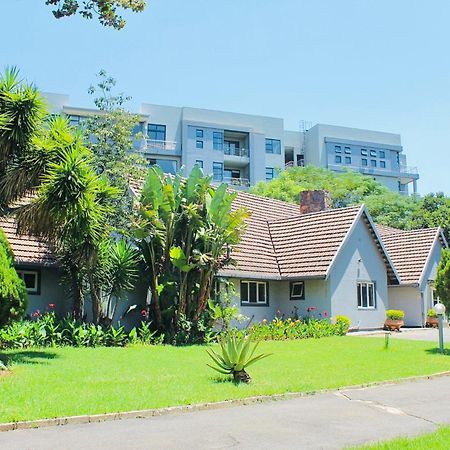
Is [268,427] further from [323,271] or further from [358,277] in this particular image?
[358,277]

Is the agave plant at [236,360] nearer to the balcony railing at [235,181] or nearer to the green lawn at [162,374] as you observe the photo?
the green lawn at [162,374]

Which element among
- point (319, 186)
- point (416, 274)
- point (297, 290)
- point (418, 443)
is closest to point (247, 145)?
point (319, 186)

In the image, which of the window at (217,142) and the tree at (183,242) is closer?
the tree at (183,242)

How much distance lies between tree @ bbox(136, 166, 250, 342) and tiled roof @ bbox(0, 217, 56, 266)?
329 centimetres

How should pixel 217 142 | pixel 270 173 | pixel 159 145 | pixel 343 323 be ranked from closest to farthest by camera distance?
pixel 343 323, pixel 159 145, pixel 217 142, pixel 270 173

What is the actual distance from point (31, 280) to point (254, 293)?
10.1 metres

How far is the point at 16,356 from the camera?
15844 millimetres

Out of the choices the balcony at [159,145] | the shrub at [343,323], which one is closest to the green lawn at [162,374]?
the shrub at [343,323]

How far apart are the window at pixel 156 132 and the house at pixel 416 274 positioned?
4099cm

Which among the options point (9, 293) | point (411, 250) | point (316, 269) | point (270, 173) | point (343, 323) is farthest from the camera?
point (270, 173)

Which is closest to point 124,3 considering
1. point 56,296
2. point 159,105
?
point 56,296

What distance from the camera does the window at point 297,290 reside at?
1095 inches

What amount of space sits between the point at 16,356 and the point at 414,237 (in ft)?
83.8

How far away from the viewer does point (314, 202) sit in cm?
3391
